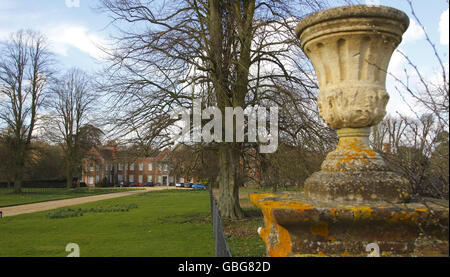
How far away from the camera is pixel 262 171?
588 inches

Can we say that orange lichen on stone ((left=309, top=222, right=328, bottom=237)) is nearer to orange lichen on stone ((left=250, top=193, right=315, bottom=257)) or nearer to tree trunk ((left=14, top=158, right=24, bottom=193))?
orange lichen on stone ((left=250, top=193, right=315, bottom=257))

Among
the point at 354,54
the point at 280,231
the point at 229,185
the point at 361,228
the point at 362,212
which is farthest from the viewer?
the point at 229,185

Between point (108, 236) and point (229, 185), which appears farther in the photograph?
point (229, 185)

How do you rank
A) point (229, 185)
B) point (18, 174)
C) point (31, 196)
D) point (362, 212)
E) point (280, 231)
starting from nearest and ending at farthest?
point (362, 212), point (280, 231), point (229, 185), point (31, 196), point (18, 174)

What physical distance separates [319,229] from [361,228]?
0.92 ft

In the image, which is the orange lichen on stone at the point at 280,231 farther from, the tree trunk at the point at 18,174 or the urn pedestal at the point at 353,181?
the tree trunk at the point at 18,174

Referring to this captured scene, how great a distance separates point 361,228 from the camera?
2.31 m

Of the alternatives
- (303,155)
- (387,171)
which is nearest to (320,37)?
(387,171)

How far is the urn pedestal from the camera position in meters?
2.23

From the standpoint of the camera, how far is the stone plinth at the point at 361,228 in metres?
2.19

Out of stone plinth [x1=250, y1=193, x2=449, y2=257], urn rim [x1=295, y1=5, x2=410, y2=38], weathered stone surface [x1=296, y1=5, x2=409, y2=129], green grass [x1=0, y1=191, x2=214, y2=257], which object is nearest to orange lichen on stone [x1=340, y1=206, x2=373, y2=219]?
stone plinth [x1=250, y1=193, x2=449, y2=257]

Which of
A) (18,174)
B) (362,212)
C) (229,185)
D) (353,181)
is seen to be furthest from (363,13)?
(18,174)

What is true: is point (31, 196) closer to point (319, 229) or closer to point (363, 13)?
point (319, 229)
